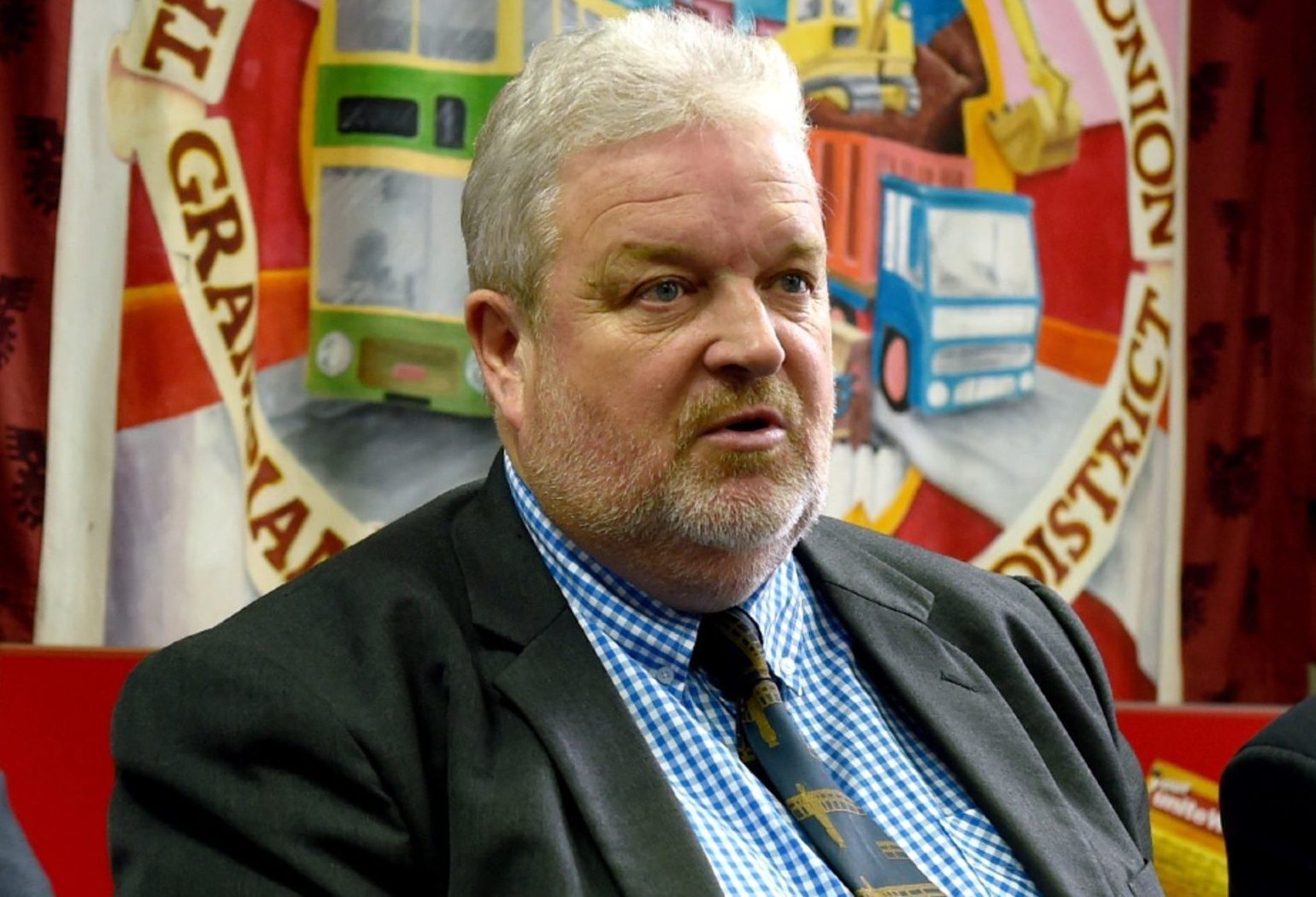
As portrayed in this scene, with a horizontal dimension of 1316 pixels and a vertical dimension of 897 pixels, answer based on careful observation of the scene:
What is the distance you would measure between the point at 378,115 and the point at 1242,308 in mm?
1544

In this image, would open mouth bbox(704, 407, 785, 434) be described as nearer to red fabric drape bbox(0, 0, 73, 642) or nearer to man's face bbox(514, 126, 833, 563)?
man's face bbox(514, 126, 833, 563)

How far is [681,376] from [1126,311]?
1645 mm

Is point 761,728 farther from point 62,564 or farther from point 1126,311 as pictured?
point 1126,311

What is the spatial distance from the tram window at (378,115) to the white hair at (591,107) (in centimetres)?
96

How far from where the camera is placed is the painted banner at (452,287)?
224 cm

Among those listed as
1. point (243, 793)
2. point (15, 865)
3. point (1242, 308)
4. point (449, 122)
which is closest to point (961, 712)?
point (243, 793)

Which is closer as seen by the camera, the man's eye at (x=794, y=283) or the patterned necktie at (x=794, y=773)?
the patterned necktie at (x=794, y=773)

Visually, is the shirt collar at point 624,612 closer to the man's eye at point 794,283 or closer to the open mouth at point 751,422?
the open mouth at point 751,422

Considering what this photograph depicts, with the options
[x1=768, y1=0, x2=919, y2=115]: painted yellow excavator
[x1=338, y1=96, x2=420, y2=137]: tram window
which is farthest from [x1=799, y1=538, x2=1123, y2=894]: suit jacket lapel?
[x1=768, y1=0, x2=919, y2=115]: painted yellow excavator

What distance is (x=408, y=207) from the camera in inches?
93.0

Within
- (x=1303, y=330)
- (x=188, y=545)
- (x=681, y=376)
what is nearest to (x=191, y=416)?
(x=188, y=545)

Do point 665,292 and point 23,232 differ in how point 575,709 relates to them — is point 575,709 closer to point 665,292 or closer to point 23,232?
point 665,292

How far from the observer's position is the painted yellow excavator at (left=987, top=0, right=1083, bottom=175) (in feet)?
8.80

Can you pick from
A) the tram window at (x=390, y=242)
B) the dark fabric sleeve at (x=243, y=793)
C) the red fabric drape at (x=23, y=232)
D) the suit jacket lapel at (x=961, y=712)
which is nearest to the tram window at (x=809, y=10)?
the tram window at (x=390, y=242)
